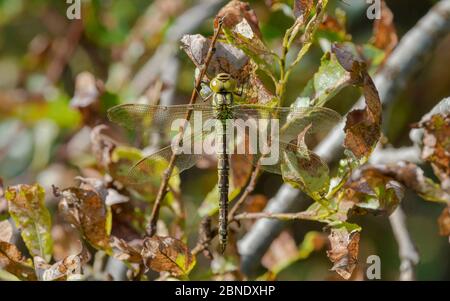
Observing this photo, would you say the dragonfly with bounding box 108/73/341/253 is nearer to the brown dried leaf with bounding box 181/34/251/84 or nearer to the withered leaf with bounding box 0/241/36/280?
the brown dried leaf with bounding box 181/34/251/84

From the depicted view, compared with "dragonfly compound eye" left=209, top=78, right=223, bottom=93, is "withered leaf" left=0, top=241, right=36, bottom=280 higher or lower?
lower

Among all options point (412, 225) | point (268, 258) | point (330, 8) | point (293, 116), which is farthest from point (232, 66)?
point (412, 225)

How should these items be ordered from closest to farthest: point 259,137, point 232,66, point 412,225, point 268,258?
point 232,66 → point 259,137 → point 268,258 → point 412,225

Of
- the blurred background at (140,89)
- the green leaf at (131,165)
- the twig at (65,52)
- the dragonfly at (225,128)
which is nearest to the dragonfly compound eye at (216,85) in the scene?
the dragonfly at (225,128)

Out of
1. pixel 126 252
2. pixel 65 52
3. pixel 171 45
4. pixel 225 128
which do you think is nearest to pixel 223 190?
pixel 225 128

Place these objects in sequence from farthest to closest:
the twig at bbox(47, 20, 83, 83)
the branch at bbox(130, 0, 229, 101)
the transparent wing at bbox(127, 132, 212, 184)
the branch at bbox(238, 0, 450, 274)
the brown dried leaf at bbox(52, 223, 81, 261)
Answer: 1. the twig at bbox(47, 20, 83, 83)
2. the branch at bbox(130, 0, 229, 101)
3. the brown dried leaf at bbox(52, 223, 81, 261)
4. the branch at bbox(238, 0, 450, 274)
5. the transparent wing at bbox(127, 132, 212, 184)

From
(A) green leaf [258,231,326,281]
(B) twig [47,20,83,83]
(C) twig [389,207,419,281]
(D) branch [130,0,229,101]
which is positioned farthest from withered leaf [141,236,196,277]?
(B) twig [47,20,83,83]

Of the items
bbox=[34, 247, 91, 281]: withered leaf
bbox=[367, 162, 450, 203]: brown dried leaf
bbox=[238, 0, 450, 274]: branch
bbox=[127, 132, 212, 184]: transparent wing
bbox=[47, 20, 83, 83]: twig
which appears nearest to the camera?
bbox=[367, 162, 450, 203]: brown dried leaf
